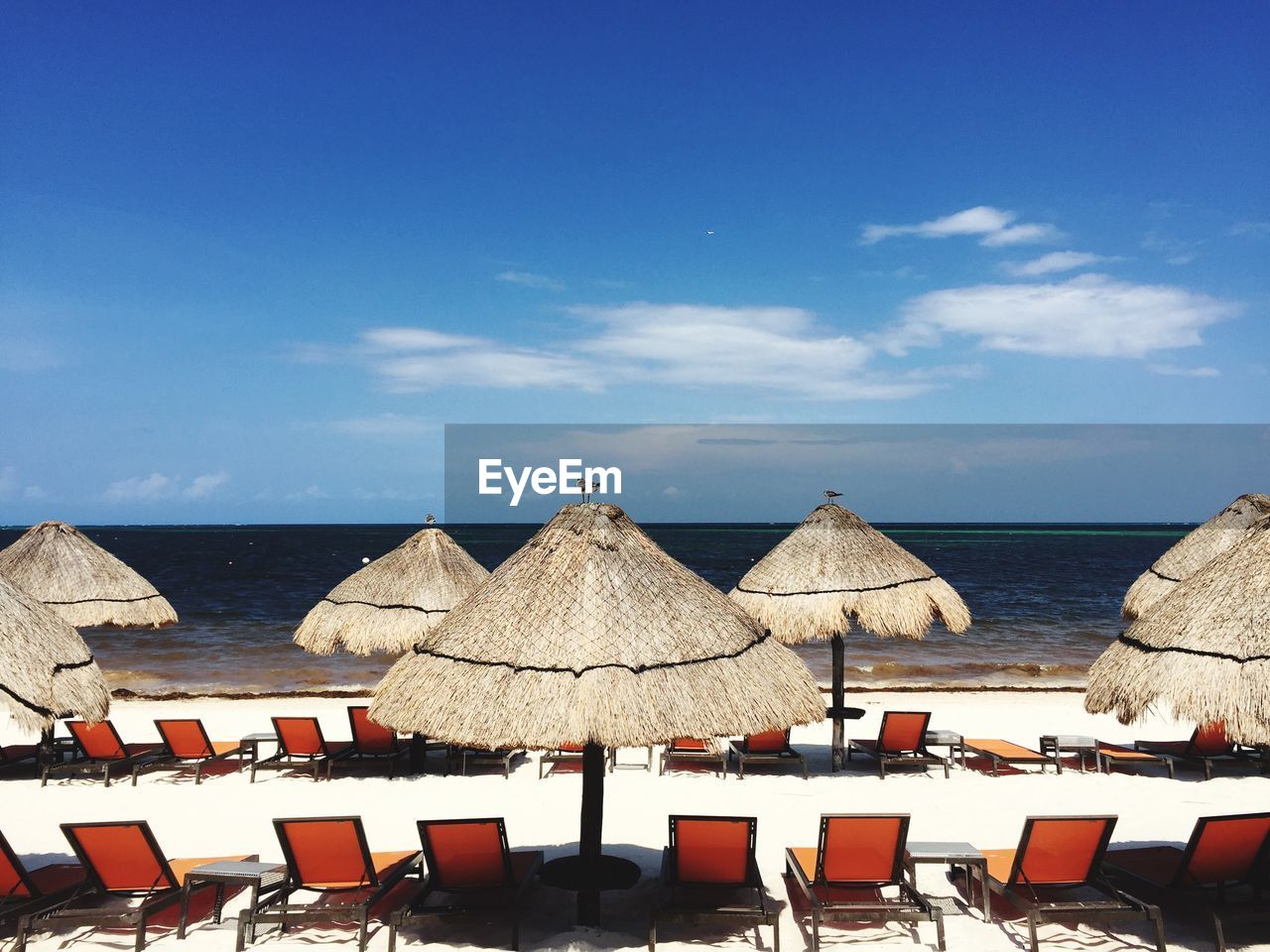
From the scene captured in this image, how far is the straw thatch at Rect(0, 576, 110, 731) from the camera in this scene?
500cm

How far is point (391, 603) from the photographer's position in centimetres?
Answer: 1062

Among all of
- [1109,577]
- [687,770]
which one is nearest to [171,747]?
[687,770]

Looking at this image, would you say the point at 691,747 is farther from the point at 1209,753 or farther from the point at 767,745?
the point at 1209,753

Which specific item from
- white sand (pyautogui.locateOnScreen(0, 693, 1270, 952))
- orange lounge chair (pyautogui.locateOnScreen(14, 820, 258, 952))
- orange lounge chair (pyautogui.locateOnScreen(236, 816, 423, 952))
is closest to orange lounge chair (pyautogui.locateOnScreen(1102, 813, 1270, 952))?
white sand (pyautogui.locateOnScreen(0, 693, 1270, 952))

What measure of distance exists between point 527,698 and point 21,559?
36.2 feet

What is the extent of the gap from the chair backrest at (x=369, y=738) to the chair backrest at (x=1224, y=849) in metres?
7.69

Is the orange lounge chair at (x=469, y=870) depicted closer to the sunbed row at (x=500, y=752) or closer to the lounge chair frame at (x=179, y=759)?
the sunbed row at (x=500, y=752)

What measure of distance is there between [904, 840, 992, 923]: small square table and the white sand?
17 cm

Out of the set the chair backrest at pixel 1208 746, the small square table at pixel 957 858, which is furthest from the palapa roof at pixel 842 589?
the small square table at pixel 957 858

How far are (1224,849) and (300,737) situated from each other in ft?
Answer: 28.4

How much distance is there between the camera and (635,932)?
5.43 metres

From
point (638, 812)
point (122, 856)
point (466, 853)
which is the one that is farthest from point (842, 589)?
point (122, 856)

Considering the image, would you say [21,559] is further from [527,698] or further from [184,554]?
[184,554]

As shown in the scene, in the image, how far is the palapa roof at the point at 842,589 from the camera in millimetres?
9758
